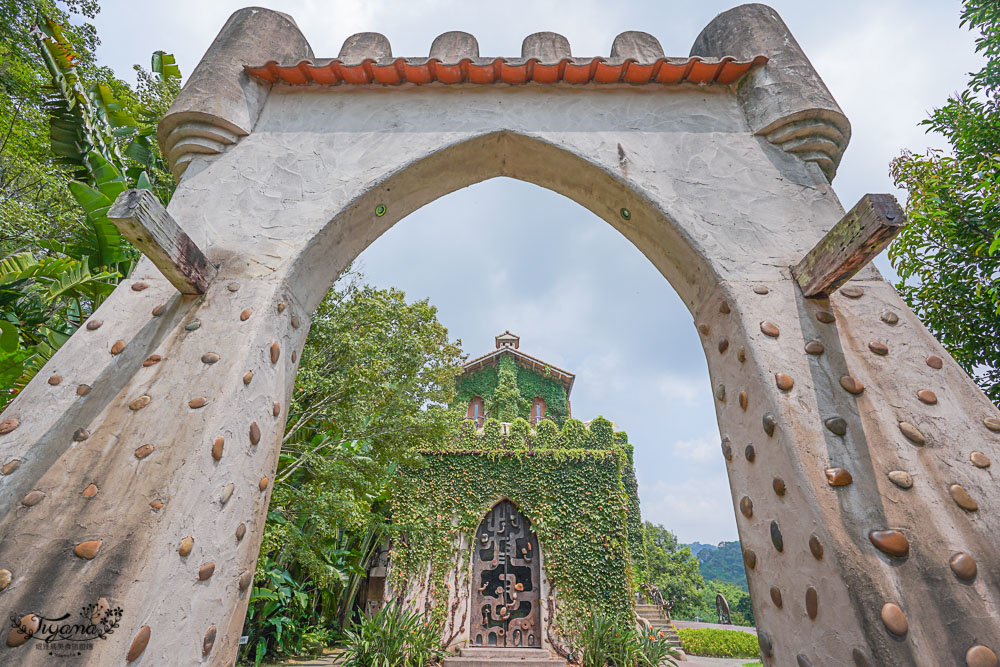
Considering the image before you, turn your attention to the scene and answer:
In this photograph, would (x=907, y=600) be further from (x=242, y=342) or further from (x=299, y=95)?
(x=299, y=95)

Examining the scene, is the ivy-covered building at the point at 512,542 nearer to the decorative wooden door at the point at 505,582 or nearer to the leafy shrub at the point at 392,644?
the decorative wooden door at the point at 505,582

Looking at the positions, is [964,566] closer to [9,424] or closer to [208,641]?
[208,641]

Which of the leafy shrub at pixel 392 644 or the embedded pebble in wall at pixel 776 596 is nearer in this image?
the embedded pebble in wall at pixel 776 596

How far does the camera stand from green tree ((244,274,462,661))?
775 centimetres

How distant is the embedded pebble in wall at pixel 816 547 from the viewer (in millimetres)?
1567

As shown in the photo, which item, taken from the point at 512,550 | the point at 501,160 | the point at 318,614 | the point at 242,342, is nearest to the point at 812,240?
the point at 501,160

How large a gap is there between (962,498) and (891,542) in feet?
1.10

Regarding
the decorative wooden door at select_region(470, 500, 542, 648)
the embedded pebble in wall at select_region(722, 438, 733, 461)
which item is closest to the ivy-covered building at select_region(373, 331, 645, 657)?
the decorative wooden door at select_region(470, 500, 542, 648)

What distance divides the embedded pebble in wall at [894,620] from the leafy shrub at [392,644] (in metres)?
8.24

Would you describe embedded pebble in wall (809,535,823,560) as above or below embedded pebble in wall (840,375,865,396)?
below

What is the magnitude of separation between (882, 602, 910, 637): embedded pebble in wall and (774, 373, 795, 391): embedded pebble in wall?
0.76 metres

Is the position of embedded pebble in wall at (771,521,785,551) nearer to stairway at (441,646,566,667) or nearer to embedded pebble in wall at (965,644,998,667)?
embedded pebble in wall at (965,644,998,667)

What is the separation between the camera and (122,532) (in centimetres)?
157
